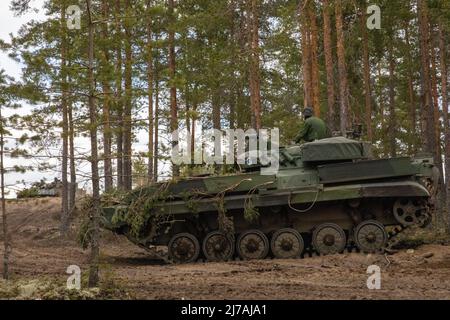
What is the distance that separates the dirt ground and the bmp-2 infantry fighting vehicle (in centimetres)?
66

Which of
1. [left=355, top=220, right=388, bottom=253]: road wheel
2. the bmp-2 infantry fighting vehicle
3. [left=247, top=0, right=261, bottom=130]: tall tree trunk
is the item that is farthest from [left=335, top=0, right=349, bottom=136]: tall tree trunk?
[left=355, top=220, right=388, bottom=253]: road wheel

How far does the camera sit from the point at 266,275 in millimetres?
10516

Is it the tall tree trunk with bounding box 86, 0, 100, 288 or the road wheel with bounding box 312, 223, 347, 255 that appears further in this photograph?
the road wheel with bounding box 312, 223, 347, 255

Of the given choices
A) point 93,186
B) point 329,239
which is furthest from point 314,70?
point 93,186

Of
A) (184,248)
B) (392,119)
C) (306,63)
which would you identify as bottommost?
(184,248)

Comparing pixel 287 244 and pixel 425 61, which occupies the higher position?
pixel 425 61

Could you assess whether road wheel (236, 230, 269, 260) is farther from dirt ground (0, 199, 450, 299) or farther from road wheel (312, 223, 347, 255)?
road wheel (312, 223, 347, 255)

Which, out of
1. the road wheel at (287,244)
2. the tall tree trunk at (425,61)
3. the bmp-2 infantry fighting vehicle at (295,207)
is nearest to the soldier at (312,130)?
the bmp-2 infantry fighting vehicle at (295,207)

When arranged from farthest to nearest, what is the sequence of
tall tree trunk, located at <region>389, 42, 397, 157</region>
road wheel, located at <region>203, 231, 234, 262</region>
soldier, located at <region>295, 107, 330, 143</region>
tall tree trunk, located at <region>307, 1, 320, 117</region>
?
tall tree trunk, located at <region>389, 42, 397, 157</region> < tall tree trunk, located at <region>307, 1, 320, 117</region> < soldier, located at <region>295, 107, 330, 143</region> < road wheel, located at <region>203, 231, 234, 262</region>

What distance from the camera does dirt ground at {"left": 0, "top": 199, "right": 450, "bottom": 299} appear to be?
8164 mm

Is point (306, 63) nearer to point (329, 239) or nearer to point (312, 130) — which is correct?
point (312, 130)

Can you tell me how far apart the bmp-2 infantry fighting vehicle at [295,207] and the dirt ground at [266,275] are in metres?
0.66

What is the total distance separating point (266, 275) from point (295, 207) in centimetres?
300
